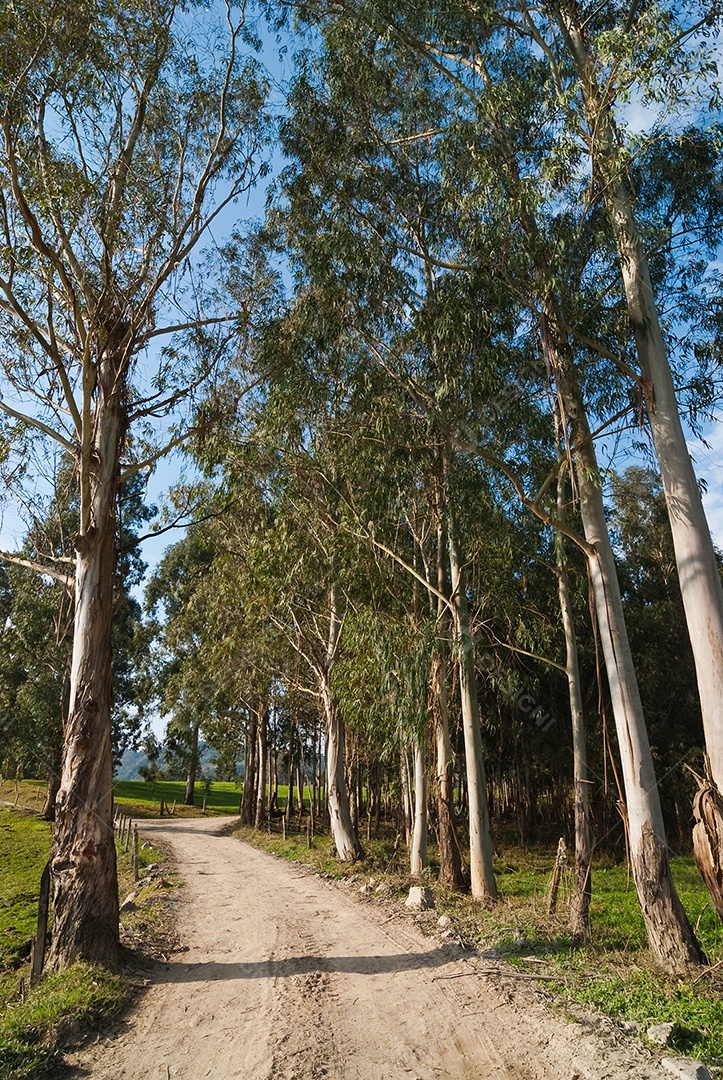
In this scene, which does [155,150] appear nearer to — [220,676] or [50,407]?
[50,407]

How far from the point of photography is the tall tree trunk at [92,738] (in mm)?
6809

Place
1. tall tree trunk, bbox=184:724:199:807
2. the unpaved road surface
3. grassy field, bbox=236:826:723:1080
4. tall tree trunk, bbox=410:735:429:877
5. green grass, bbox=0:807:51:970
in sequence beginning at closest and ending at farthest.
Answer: the unpaved road surface < grassy field, bbox=236:826:723:1080 < green grass, bbox=0:807:51:970 < tall tree trunk, bbox=410:735:429:877 < tall tree trunk, bbox=184:724:199:807

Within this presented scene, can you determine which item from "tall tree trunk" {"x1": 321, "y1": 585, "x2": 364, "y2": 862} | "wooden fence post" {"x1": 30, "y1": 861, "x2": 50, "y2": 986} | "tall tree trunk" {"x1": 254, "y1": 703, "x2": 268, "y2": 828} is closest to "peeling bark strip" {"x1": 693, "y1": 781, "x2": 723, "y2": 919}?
"wooden fence post" {"x1": 30, "y1": 861, "x2": 50, "y2": 986}

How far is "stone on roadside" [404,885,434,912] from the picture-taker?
9.70 meters

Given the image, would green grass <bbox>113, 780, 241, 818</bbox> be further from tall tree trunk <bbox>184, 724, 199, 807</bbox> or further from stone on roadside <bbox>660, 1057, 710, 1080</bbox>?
stone on roadside <bbox>660, 1057, 710, 1080</bbox>

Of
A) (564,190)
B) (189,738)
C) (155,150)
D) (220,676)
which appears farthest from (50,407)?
(189,738)

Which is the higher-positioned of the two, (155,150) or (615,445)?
(155,150)

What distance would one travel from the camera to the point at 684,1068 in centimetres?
425

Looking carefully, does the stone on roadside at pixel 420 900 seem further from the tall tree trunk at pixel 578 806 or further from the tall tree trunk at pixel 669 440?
the tall tree trunk at pixel 669 440

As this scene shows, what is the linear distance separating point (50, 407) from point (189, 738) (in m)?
29.3

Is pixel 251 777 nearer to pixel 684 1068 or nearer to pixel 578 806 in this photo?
pixel 578 806

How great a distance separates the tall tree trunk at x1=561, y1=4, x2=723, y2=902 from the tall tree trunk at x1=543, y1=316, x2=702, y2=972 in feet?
2.62

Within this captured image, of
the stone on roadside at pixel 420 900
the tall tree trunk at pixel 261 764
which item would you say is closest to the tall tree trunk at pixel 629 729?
the stone on roadside at pixel 420 900

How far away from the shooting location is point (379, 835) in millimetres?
26469
